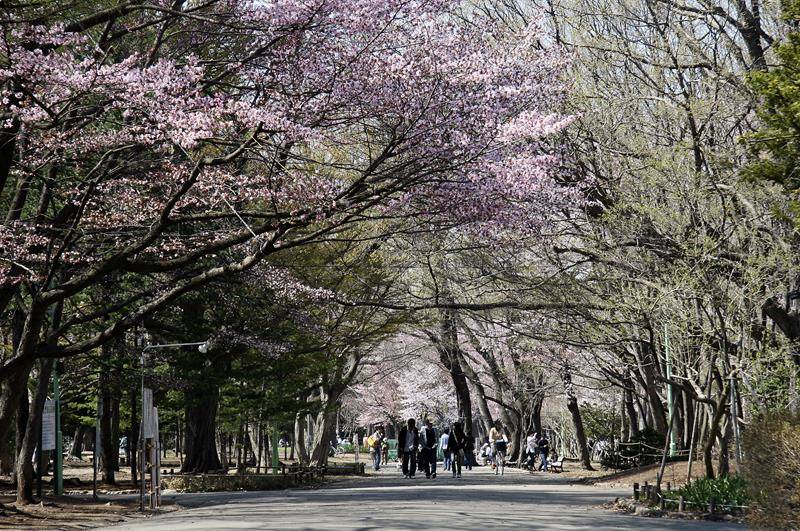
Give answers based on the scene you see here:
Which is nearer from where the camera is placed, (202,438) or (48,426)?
(48,426)

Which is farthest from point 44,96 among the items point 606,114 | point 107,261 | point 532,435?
point 532,435

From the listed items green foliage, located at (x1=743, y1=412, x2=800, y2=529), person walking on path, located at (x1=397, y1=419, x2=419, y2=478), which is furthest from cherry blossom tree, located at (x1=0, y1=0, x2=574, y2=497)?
person walking on path, located at (x1=397, y1=419, x2=419, y2=478)

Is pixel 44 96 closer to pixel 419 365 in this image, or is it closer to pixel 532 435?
pixel 532 435

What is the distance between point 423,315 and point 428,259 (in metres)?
7.38

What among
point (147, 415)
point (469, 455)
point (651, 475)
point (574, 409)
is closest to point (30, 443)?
point (147, 415)

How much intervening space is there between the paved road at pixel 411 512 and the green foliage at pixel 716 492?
856mm

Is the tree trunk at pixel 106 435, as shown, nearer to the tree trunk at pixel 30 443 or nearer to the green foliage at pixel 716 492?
the tree trunk at pixel 30 443

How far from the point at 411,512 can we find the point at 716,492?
5.03 metres

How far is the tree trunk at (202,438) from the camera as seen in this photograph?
103 feet

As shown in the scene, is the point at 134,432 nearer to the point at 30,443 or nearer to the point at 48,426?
the point at 48,426

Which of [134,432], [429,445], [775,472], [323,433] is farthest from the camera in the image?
[323,433]

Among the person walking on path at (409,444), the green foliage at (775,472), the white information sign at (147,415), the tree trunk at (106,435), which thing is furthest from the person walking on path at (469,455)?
the green foliage at (775,472)

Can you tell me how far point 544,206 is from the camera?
16.4m

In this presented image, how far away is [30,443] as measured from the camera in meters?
21.1
